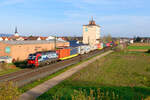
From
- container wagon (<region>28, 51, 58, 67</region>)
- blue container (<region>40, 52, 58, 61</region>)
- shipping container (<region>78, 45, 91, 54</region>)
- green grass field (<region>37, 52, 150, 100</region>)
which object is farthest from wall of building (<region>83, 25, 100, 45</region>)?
green grass field (<region>37, 52, 150, 100</region>)

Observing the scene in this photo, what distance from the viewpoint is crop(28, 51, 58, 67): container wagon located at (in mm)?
30656

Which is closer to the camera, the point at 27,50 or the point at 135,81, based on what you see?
the point at 135,81

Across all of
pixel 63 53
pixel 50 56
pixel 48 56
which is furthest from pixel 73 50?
pixel 48 56

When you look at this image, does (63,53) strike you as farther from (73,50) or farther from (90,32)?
(90,32)

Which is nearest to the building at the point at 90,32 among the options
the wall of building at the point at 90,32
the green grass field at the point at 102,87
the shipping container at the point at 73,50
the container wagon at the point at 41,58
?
the wall of building at the point at 90,32

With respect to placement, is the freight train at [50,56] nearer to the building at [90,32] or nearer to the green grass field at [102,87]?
the green grass field at [102,87]

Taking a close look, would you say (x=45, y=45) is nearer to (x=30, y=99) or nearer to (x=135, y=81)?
(x=135, y=81)

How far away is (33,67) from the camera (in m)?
31.6

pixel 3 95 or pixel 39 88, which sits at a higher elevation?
pixel 3 95

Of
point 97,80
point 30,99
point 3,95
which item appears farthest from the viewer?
point 97,80

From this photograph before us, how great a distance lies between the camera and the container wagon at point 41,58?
30656mm

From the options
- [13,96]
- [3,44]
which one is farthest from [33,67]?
[13,96]

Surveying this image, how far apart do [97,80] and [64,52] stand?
75.2 ft

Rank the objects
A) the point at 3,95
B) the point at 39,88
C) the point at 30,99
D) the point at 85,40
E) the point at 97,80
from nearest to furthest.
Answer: the point at 3,95 → the point at 30,99 → the point at 39,88 → the point at 97,80 → the point at 85,40
